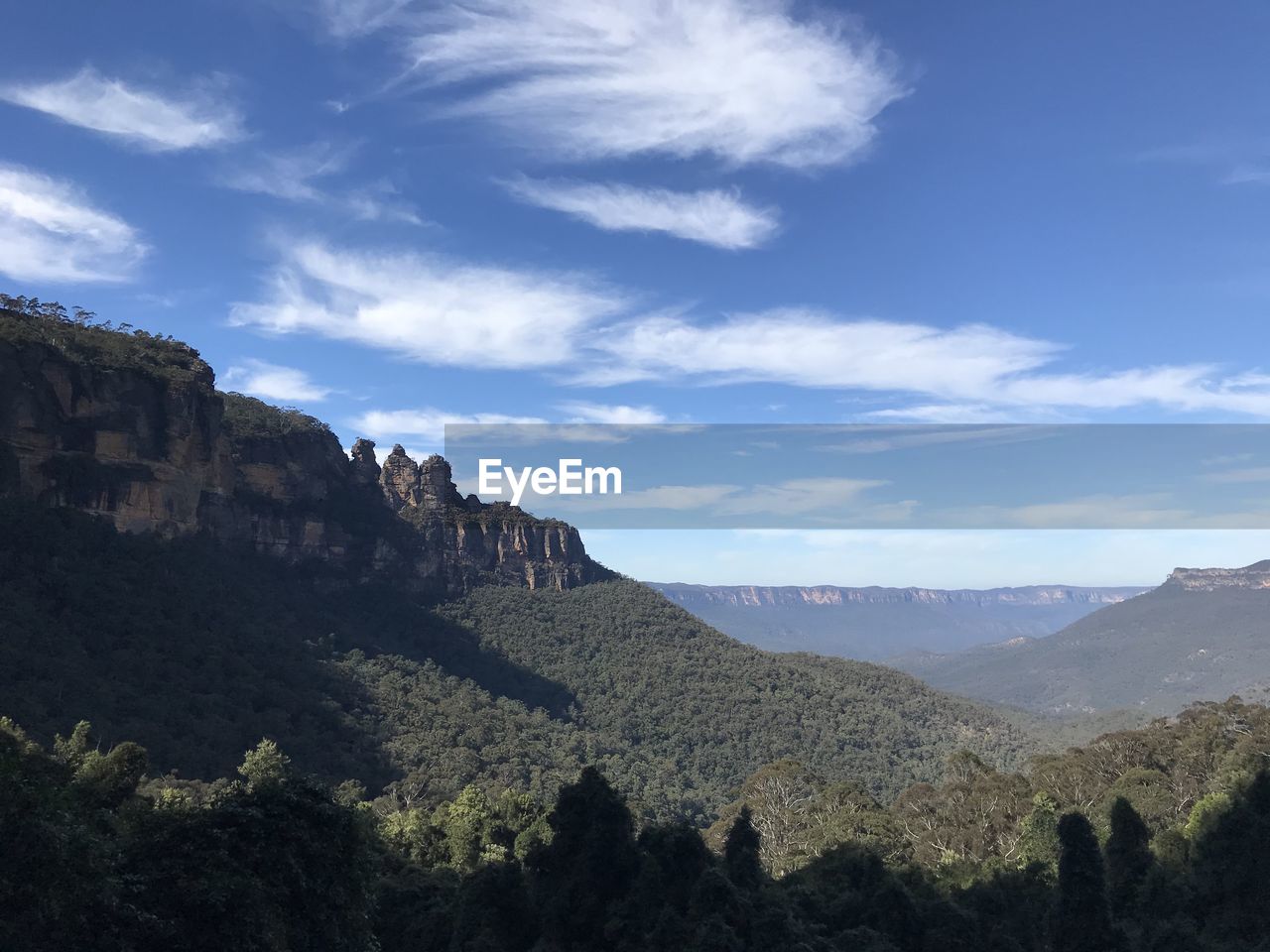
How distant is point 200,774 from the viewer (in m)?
44.9

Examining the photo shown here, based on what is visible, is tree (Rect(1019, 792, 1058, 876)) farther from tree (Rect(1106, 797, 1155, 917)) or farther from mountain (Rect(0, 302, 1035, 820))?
mountain (Rect(0, 302, 1035, 820))

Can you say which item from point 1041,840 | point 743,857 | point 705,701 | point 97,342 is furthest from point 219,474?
point 1041,840

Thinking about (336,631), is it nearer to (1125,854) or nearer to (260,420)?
(260,420)

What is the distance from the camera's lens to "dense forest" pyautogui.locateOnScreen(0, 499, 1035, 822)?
48.2 metres

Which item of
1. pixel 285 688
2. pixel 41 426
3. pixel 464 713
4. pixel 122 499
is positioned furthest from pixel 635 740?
pixel 41 426

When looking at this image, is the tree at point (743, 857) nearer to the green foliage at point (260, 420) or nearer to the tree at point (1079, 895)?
the tree at point (1079, 895)

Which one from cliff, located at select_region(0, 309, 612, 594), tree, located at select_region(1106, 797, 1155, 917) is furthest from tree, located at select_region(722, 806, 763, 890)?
cliff, located at select_region(0, 309, 612, 594)

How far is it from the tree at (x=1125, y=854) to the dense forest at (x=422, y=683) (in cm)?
3242

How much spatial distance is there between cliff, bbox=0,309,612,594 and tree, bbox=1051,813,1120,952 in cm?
6245

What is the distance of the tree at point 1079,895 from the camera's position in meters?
25.1

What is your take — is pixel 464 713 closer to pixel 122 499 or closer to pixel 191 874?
pixel 122 499

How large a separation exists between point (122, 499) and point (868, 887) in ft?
198

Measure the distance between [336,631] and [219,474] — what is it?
61.9 feet

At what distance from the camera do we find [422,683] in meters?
77.4
